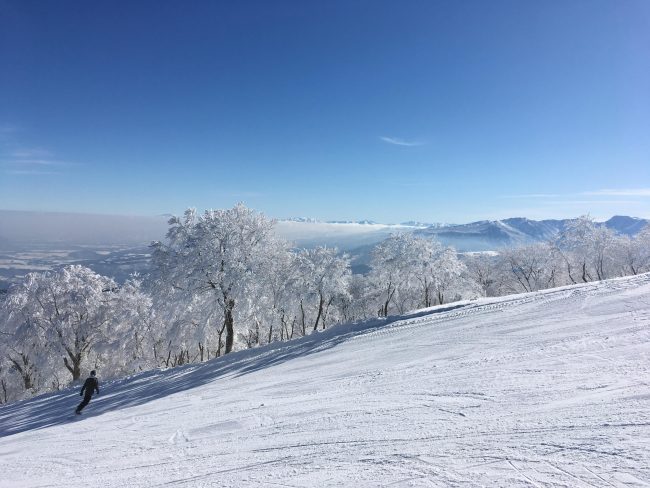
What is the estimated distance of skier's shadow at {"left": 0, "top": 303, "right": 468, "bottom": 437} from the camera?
1653cm

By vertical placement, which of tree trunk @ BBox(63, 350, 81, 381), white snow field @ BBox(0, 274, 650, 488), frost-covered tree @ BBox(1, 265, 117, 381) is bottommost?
tree trunk @ BBox(63, 350, 81, 381)

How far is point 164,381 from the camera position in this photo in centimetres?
2044

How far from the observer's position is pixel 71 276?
1492 inches

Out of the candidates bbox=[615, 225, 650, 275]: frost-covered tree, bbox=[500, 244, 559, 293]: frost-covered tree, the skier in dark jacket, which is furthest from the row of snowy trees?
the skier in dark jacket

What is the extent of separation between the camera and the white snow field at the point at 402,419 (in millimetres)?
6098

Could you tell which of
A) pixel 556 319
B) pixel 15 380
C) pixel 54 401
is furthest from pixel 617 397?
→ pixel 15 380

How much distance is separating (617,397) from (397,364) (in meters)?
7.34

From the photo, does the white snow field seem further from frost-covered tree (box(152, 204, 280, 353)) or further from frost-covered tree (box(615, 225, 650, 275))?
frost-covered tree (box(615, 225, 650, 275))

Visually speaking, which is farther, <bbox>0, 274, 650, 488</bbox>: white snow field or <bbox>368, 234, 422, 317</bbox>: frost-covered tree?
<bbox>368, 234, 422, 317</bbox>: frost-covered tree

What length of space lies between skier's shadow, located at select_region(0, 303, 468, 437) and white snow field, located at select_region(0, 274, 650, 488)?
0.93ft

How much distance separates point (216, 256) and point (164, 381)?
31.5ft

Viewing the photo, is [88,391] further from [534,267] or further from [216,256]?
[534,267]

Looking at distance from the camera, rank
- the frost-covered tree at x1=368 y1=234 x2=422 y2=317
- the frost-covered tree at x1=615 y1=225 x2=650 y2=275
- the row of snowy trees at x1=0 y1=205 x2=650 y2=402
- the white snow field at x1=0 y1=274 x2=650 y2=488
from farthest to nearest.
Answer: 1. the frost-covered tree at x1=615 y1=225 x2=650 y2=275
2. the frost-covered tree at x1=368 y1=234 x2=422 y2=317
3. the row of snowy trees at x1=0 y1=205 x2=650 y2=402
4. the white snow field at x1=0 y1=274 x2=650 y2=488

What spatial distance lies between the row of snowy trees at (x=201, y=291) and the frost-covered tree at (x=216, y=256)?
8cm
